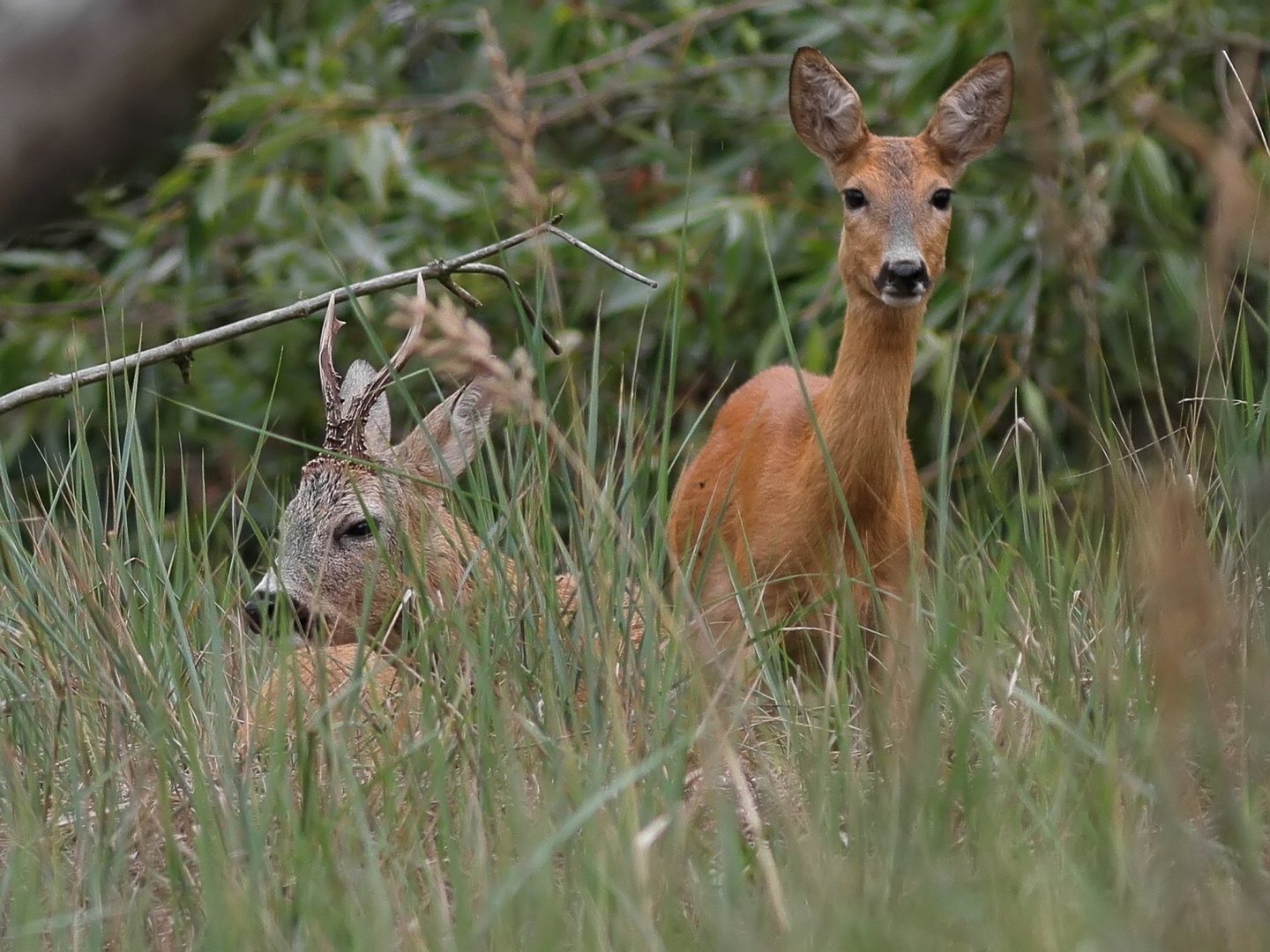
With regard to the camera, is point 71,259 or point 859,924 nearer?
point 859,924

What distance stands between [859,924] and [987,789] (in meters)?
0.53

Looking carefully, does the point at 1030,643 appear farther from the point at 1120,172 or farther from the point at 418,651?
the point at 1120,172

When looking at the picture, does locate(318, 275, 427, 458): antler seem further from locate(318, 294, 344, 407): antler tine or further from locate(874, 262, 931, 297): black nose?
locate(874, 262, 931, 297): black nose

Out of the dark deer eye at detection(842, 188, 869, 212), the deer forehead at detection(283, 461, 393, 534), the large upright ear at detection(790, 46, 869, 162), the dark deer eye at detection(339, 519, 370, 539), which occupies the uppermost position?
the large upright ear at detection(790, 46, 869, 162)

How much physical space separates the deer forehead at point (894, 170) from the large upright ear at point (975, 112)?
47 millimetres

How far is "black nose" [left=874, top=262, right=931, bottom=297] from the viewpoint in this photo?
4.23m

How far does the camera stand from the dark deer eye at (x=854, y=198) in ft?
15.0

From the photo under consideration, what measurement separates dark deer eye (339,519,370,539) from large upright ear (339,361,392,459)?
7.5 inches

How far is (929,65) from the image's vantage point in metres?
5.68

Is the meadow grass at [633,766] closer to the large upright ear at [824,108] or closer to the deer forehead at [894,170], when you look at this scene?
the deer forehead at [894,170]

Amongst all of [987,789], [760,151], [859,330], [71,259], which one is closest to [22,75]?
[987,789]

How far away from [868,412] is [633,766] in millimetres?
1916

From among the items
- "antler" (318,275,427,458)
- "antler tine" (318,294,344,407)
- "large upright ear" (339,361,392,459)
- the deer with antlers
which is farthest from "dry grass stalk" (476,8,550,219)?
"large upright ear" (339,361,392,459)

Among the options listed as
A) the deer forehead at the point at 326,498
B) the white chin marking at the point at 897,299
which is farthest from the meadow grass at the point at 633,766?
the white chin marking at the point at 897,299
